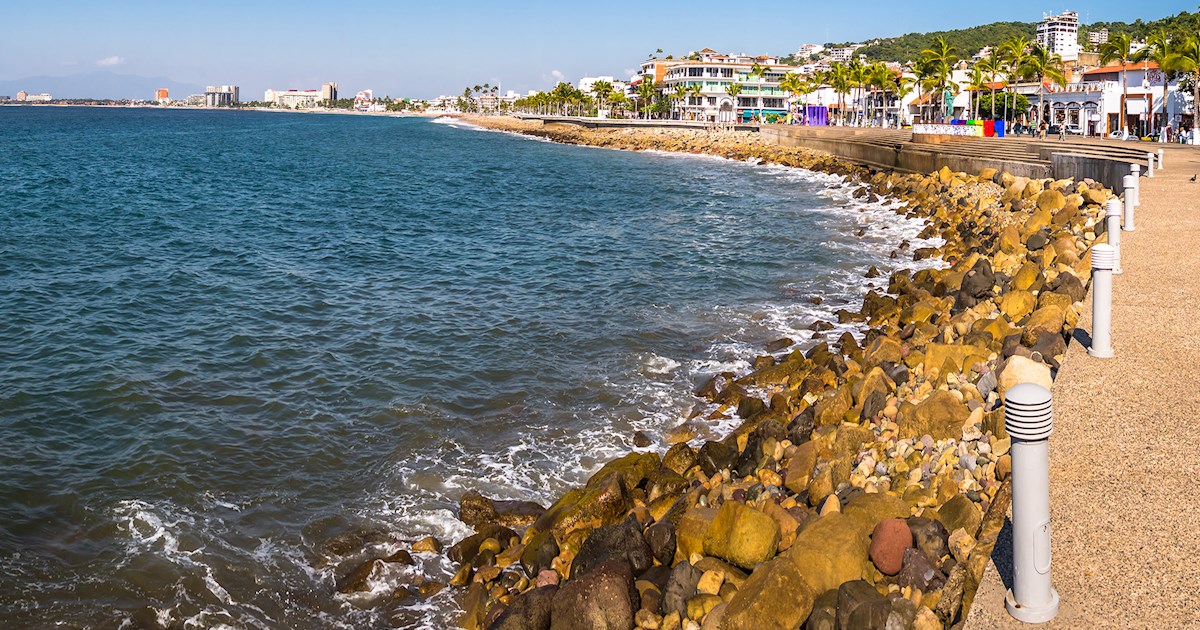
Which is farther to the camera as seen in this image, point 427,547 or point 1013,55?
point 1013,55

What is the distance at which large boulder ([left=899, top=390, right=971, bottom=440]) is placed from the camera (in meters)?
7.54

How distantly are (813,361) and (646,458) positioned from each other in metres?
4.08

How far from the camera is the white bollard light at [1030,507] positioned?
153 inches

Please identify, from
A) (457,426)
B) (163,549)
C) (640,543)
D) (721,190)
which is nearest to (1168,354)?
(640,543)

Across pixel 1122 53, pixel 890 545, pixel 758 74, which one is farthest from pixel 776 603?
pixel 758 74

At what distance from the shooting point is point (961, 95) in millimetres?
71750

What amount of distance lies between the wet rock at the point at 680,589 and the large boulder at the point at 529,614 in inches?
33.6

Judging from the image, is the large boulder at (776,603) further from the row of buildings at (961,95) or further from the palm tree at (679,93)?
the palm tree at (679,93)

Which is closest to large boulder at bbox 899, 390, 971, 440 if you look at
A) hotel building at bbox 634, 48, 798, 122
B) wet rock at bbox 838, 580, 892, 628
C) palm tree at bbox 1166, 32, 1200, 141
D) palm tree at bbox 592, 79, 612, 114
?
wet rock at bbox 838, 580, 892, 628

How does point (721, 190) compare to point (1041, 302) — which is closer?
point (1041, 302)

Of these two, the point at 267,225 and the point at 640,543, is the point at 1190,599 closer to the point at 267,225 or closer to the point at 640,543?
the point at 640,543

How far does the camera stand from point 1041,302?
9.95 m

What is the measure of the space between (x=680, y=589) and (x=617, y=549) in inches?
37.9

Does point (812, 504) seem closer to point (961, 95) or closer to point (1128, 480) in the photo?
point (1128, 480)
